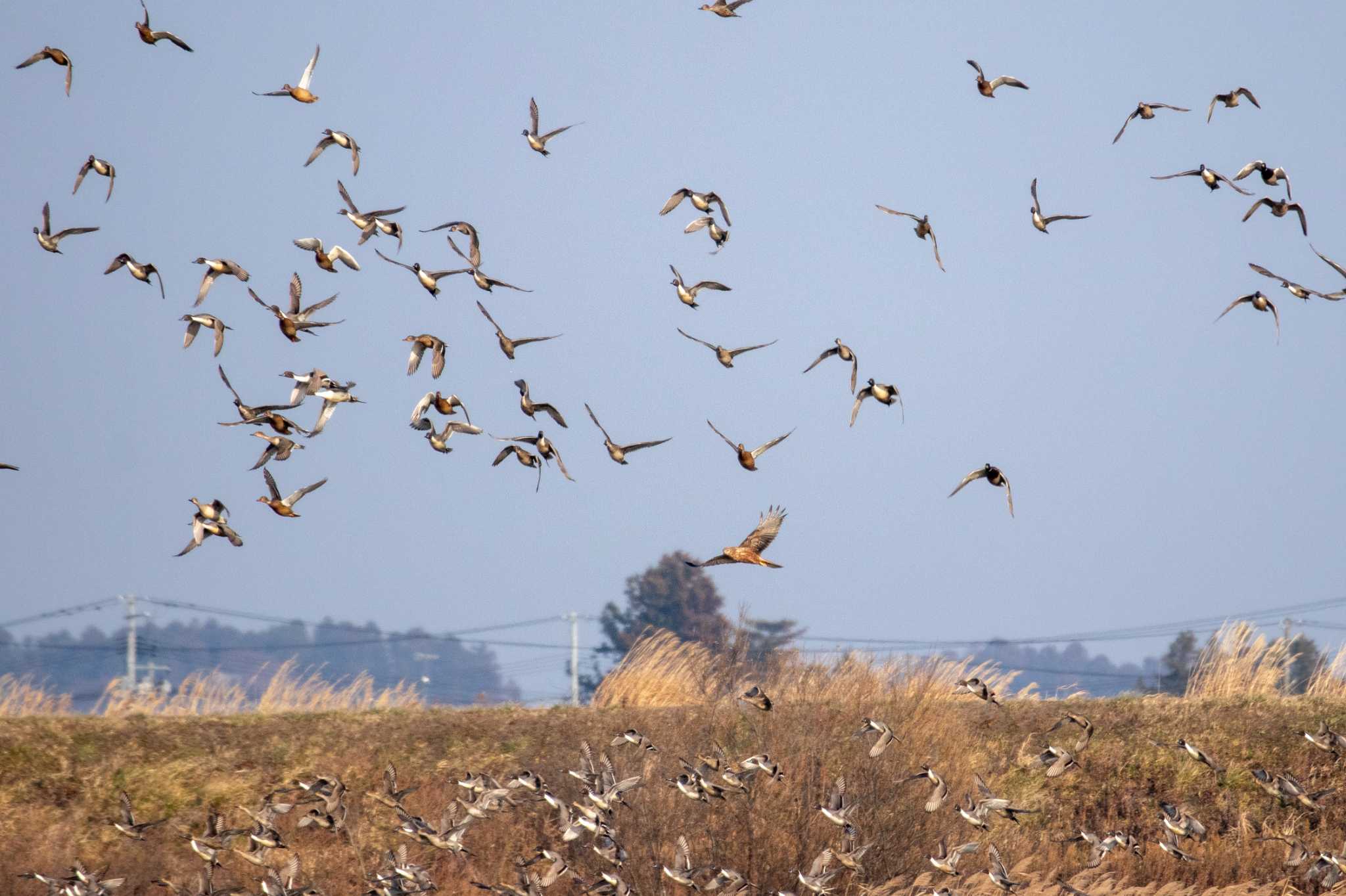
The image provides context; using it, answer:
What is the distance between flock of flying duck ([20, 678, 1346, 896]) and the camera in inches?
684

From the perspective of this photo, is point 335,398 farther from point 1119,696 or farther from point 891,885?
point 1119,696

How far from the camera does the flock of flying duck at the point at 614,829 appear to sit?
17375 mm

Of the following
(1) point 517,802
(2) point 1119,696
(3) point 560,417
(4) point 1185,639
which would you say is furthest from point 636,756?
(4) point 1185,639

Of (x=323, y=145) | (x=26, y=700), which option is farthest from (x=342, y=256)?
(x=26, y=700)

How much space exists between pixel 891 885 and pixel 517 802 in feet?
16.4

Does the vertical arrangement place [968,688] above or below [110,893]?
above

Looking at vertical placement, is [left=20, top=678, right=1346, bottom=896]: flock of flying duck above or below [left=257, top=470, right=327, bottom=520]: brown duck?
below

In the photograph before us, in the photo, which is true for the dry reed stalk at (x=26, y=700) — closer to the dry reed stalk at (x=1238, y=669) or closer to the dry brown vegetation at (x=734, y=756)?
the dry brown vegetation at (x=734, y=756)

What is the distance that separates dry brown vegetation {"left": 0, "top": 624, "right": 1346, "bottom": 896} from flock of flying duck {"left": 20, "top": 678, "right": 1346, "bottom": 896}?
0.14 m

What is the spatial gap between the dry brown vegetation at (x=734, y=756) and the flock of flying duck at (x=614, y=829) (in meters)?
0.14

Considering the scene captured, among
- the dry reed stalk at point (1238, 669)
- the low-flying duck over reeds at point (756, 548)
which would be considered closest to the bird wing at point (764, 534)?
the low-flying duck over reeds at point (756, 548)

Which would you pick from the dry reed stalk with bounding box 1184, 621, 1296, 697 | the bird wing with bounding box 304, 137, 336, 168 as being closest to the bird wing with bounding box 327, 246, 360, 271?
the bird wing with bounding box 304, 137, 336, 168

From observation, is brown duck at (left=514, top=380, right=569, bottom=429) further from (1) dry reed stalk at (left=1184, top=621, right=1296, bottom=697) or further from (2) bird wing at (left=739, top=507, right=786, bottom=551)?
(1) dry reed stalk at (left=1184, top=621, right=1296, bottom=697)

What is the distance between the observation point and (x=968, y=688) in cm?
1822
